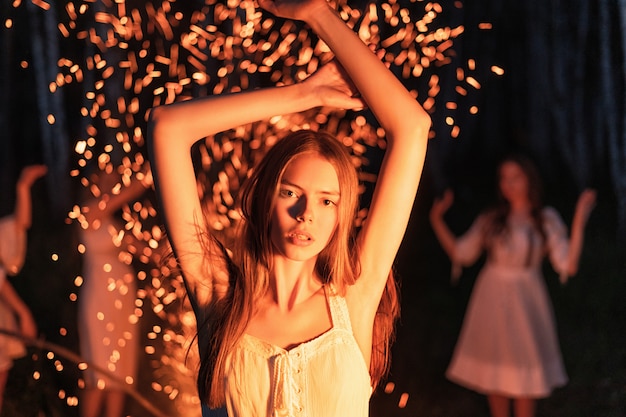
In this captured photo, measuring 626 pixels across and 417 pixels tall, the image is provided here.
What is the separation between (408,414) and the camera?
5.88 metres

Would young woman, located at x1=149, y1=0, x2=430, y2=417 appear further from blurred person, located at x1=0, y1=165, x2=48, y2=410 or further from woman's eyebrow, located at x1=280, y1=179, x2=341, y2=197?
blurred person, located at x1=0, y1=165, x2=48, y2=410

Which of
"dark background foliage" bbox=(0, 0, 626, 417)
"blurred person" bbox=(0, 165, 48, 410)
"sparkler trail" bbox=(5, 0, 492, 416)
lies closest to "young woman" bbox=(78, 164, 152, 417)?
"sparkler trail" bbox=(5, 0, 492, 416)

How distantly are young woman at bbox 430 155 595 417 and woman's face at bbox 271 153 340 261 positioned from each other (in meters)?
3.33

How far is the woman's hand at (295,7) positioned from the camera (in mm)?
1902

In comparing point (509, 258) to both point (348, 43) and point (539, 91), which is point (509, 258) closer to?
point (539, 91)

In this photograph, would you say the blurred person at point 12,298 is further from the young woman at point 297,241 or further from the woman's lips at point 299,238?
the woman's lips at point 299,238

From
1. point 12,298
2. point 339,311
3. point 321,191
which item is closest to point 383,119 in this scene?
point 321,191

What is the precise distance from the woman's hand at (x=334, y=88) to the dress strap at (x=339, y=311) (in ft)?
1.25

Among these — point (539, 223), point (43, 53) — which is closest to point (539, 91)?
point (539, 223)

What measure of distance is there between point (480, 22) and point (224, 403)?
5.11 metres

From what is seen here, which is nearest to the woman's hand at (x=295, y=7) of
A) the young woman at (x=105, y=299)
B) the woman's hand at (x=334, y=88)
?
the woman's hand at (x=334, y=88)

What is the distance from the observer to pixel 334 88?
1932 millimetres

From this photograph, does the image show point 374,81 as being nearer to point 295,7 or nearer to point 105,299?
point 295,7

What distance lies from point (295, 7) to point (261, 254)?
494 millimetres
